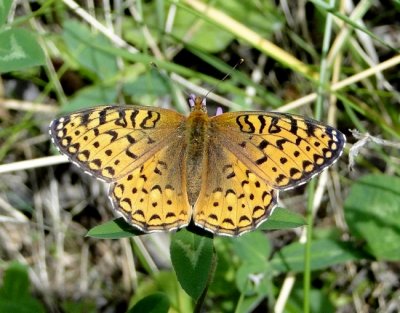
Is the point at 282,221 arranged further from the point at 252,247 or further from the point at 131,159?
the point at 252,247

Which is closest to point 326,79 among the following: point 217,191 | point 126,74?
point 126,74

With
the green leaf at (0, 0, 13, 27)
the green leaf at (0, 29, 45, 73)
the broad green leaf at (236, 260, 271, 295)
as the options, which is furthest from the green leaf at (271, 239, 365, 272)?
the green leaf at (0, 0, 13, 27)

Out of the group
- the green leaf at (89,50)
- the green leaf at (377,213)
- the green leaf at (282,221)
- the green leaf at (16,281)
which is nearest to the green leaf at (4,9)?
the green leaf at (89,50)

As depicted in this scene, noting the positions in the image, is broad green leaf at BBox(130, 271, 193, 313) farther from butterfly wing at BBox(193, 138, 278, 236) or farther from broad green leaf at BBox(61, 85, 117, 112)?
butterfly wing at BBox(193, 138, 278, 236)

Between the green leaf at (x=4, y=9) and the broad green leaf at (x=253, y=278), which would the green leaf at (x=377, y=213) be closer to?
the broad green leaf at (x=253, y=278)

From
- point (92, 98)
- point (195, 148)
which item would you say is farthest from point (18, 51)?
point (92, 98)
